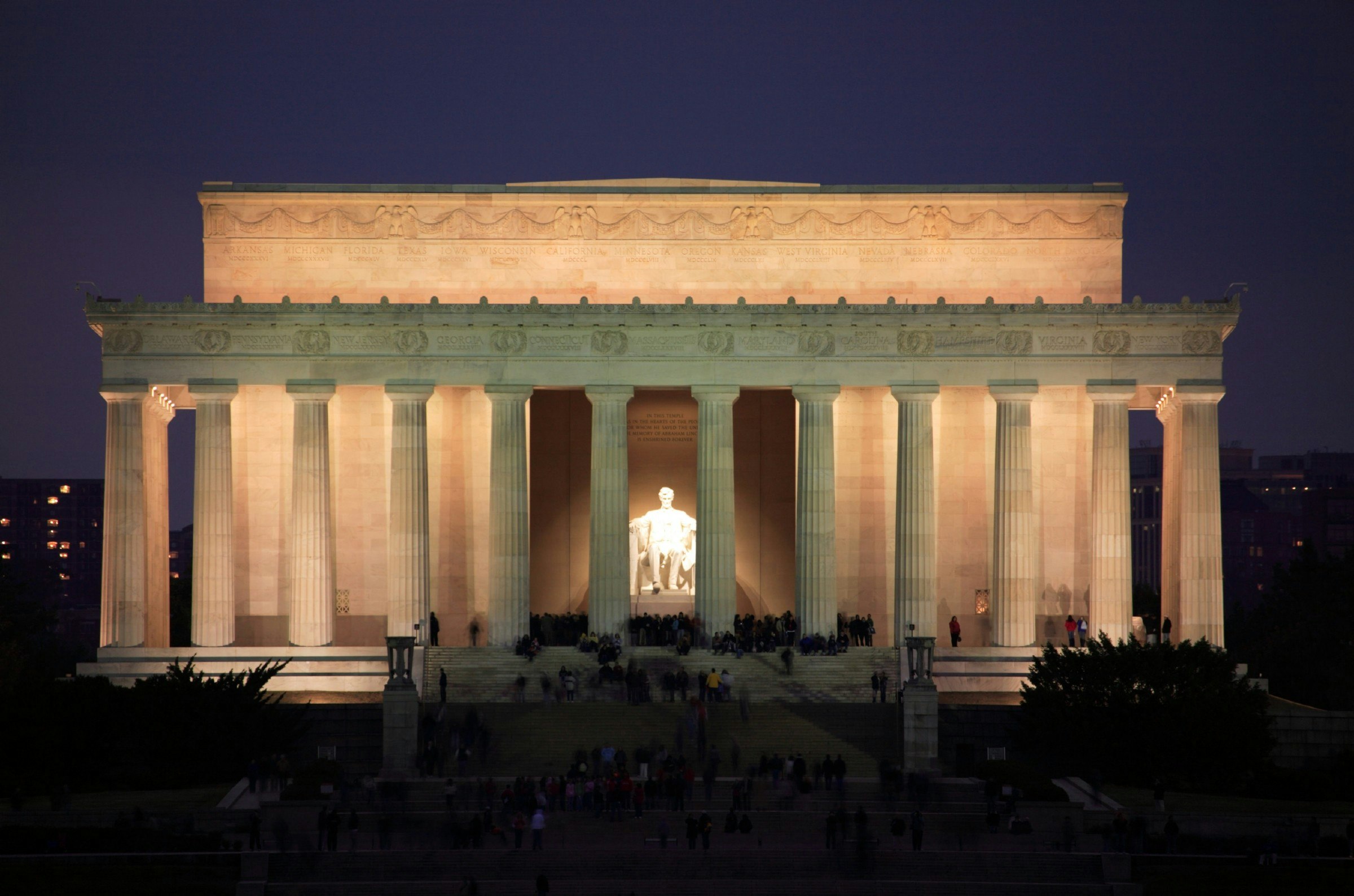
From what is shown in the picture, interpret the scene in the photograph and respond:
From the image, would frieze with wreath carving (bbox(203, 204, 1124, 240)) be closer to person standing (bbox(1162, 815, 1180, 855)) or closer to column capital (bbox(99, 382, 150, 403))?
column capital (bbox(99, 382, 150, 403))

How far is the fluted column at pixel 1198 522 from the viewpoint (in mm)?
61969

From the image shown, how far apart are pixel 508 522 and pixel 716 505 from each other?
24.4 ft

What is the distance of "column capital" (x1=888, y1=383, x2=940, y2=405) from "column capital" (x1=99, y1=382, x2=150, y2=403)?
2655 centimetres

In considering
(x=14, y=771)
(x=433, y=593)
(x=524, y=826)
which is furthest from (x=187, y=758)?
(x=433, y=593)

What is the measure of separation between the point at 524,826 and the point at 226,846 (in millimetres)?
7035

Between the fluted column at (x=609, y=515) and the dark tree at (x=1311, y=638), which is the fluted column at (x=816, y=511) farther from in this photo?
the dark tree at (x=1311, y=638)

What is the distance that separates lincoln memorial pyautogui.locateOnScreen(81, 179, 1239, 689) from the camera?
6250cm

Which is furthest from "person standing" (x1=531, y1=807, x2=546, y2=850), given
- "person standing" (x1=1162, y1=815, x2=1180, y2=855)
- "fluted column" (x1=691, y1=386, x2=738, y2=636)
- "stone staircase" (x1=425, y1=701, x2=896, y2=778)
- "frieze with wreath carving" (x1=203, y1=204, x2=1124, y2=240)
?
"frieze with wreath carving" (x1=203, y1=204, x2=1124, y2=240)

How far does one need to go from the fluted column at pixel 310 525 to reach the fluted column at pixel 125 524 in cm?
521

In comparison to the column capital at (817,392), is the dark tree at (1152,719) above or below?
below

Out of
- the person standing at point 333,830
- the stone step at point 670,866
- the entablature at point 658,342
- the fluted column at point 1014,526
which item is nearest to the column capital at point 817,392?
the entablature at point 658,342

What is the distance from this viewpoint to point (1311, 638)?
76.9 metres

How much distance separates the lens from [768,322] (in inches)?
2473

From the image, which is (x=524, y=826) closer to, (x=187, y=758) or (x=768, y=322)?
(x=187, y=758)
